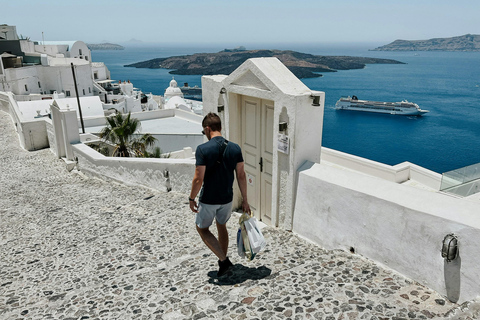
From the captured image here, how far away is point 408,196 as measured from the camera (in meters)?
4.58

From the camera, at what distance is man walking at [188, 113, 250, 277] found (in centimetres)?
438

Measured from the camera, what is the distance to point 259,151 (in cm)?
686

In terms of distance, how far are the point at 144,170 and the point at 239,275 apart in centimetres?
632

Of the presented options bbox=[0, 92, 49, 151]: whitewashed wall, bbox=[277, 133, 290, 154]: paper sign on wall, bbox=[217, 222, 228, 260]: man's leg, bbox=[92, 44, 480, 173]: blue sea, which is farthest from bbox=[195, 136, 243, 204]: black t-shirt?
bbox=[92, 44, 480, 173]: blue sea

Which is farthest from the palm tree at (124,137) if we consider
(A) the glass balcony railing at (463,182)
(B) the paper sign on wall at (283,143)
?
(A) the glass balcony railing at (463,182)

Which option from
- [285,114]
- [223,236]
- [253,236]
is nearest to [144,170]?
[285,114]

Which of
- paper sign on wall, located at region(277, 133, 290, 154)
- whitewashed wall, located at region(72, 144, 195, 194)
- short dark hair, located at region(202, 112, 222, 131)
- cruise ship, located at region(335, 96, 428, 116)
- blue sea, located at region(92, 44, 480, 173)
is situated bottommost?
blue sea, located at region(92, 44, 480, 173)

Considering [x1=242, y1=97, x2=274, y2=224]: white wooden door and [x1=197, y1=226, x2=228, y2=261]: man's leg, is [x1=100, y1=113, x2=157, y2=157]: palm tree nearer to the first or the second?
[x1=242, y1=97, x2=274, y2=224]: white wooden door

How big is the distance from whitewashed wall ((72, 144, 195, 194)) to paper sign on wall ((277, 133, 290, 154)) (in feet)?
10.8

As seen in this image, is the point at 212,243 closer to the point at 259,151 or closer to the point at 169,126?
the point at 259,151

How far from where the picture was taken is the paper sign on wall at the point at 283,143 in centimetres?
589

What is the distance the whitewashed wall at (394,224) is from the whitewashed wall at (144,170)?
3889 mm

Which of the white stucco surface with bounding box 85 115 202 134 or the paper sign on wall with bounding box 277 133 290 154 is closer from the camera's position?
the paper sign on wall with bounding box 277 133 290 154

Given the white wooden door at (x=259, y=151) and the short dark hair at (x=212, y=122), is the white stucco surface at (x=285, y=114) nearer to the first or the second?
the white wooden door at (x=259, y=151)
